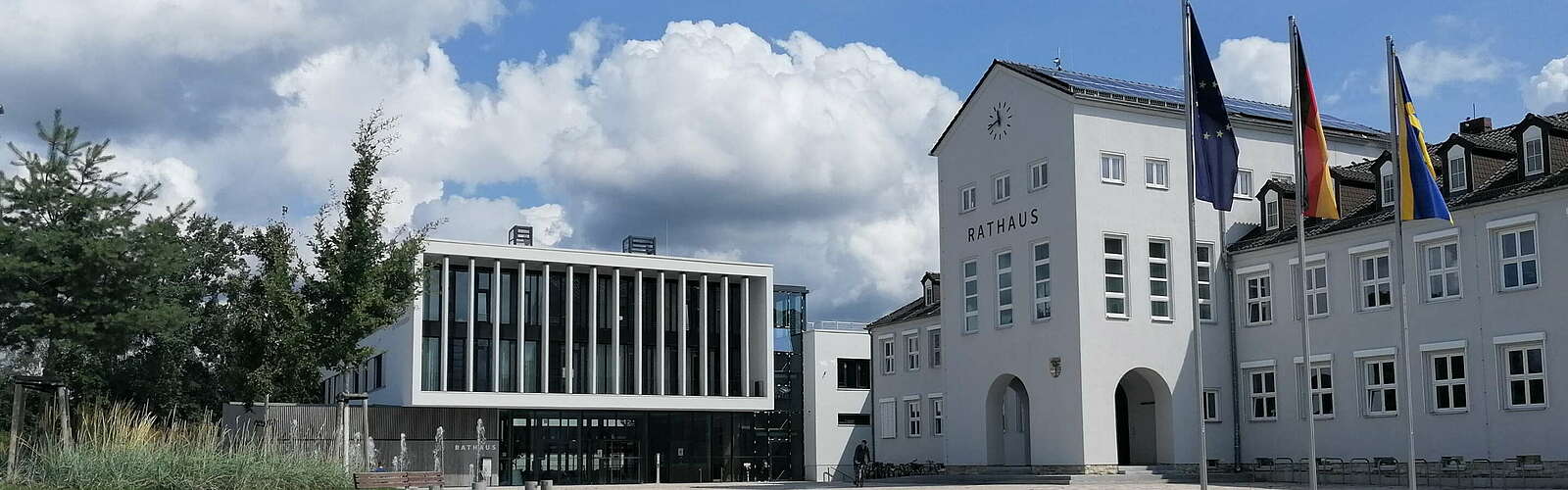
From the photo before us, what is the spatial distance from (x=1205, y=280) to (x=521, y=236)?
29092 mm

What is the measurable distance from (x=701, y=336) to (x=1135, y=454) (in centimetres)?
2236

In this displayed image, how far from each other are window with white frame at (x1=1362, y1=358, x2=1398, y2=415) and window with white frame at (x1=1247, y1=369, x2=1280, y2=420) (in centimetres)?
290

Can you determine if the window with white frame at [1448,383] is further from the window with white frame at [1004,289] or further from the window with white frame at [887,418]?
the window with white frame at [887,418]

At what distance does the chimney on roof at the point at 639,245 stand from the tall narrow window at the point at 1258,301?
94.3 ft

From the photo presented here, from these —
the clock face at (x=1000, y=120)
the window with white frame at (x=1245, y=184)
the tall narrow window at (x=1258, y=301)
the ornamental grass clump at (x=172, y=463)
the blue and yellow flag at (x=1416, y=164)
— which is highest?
the clock face at (x=1000, y=120)

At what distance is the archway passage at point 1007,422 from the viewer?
39531 millimetres

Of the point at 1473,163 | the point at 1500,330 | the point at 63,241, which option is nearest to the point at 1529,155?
the point at 1473,163

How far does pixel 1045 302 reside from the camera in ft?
123

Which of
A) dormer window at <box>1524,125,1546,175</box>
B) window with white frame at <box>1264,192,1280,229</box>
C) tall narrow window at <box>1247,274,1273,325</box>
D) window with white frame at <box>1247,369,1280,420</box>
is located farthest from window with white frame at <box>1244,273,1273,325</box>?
dormer window at <box>1524,125,1546,175</box>

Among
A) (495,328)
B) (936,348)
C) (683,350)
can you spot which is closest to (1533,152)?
(936,348)

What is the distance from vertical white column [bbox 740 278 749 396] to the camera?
59.1 meters

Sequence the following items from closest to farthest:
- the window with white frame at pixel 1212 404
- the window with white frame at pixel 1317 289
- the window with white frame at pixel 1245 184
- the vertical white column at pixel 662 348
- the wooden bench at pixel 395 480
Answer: the wooden bench at pixel 395 480 → the window with white frame at pixel 1317 289 → the window with white frame at pixel 1212 404 → the window with white frame at pixel 1245 184 → the vertical white column at pixel 662 348

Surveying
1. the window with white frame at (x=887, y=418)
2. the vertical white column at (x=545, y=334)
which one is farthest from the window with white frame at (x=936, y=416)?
the vertical white column at (x=545, y=334)

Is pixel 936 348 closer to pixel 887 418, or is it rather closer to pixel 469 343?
pixel 887 418
